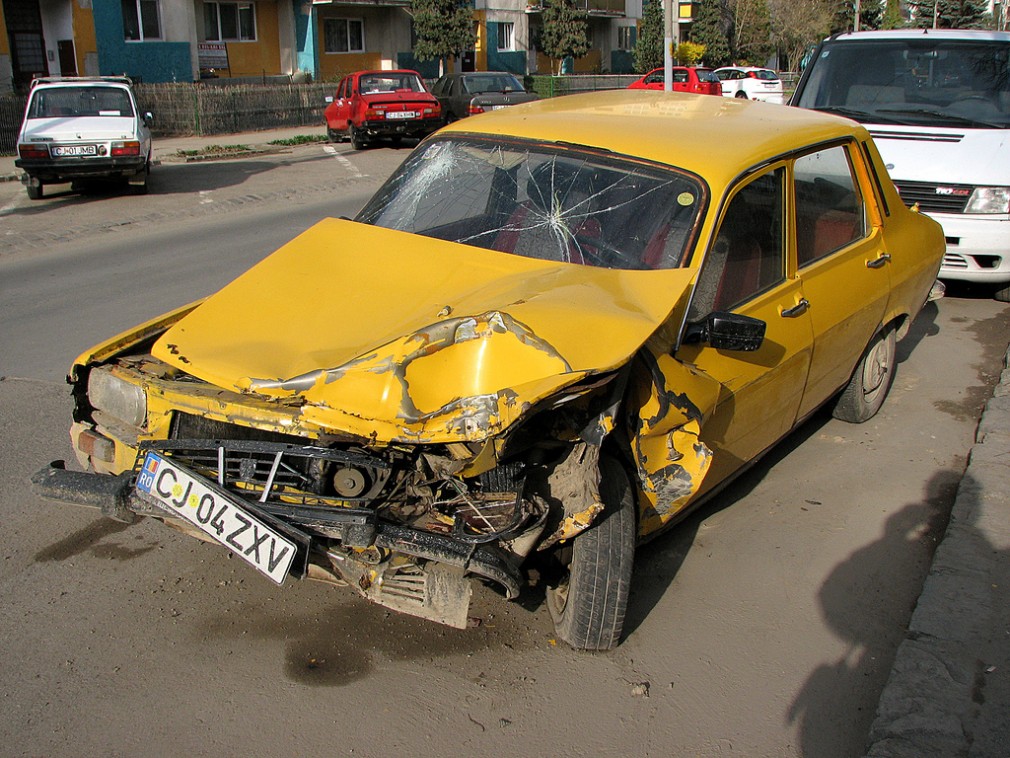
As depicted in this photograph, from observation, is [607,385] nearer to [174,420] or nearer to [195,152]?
[174,420]

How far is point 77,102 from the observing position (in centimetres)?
1512

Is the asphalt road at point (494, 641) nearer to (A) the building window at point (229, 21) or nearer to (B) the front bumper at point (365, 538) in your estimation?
(B) the front bumper at point (365, 538)

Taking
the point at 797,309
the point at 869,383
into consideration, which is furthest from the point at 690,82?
the point at 797,309

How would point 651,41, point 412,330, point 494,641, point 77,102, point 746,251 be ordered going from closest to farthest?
point 412,330
point 494,641
point 746,251
point 77,102
point 651,41

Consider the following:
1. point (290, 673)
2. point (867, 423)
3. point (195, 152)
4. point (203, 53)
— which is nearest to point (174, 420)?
point (290, 673)

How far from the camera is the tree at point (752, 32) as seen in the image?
52.5 meters

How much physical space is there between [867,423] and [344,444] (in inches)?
141

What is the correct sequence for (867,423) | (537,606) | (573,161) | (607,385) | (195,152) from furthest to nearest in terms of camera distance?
(195,152), (867,423), (573,161), (537,606), (607,385)

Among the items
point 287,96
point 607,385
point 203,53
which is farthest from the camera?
point 203,53

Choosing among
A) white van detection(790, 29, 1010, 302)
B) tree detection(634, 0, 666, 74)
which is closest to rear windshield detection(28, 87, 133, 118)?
white van detection(790, 29, 1010, 302)

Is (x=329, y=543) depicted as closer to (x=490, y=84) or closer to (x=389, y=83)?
(x=389, y=83)

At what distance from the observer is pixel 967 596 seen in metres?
3.74

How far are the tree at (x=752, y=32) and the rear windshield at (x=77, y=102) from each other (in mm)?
44694

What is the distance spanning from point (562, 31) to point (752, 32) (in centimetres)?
1551
